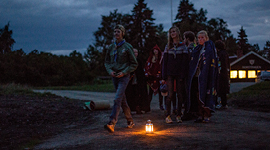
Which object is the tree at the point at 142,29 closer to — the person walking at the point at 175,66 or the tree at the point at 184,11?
the tree at the point at 184,11

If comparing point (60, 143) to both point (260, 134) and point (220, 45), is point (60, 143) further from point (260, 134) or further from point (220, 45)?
point (220, 45)

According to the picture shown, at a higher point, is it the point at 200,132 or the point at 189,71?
the point at 189,71

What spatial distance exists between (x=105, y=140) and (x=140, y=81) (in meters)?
4.08

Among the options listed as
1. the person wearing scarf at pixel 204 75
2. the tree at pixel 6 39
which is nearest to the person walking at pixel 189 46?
the person wearing scarf at pixel 204 75

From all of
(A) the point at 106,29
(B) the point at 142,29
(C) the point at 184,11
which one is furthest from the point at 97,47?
(C) the point at 184,11

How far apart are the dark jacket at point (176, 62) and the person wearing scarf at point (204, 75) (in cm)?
16

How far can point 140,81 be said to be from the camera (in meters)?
8.74

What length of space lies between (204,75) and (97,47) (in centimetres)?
5587

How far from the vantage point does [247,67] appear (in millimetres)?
56188

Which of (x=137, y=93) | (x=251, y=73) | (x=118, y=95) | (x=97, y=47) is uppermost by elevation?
(x=97, y=47)

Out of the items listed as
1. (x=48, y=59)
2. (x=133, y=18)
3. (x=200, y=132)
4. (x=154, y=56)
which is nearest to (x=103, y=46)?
(x=133, y=18)

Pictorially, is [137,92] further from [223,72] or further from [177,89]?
[223,72]

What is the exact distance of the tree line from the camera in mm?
31594

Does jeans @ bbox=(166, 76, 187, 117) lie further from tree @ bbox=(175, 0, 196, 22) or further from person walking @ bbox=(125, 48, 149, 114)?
tree @ bbox=(175, 0, 196, 22)
